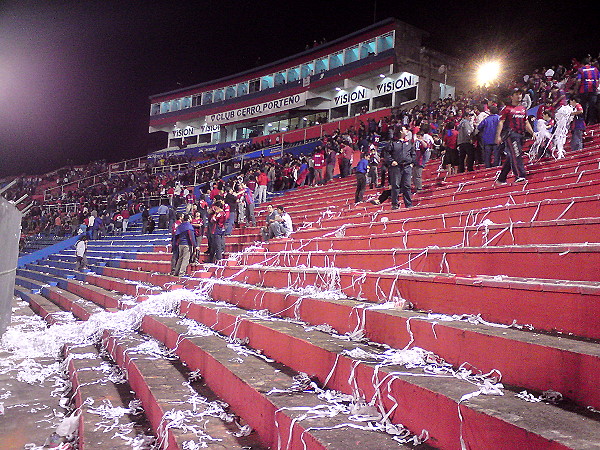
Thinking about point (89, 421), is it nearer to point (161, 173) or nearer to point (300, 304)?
point (300, 304)

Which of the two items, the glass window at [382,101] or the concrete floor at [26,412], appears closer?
the concrete floor at [26,412]

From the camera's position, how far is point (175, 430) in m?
2.46

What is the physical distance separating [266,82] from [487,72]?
17665 mm

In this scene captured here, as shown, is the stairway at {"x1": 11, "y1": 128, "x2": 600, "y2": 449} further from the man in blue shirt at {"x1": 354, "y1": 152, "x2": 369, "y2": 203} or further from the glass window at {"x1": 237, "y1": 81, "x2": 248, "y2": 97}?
the glass window at {"x1": 237, "y1": 81, "x2": 248, "y2": 97}

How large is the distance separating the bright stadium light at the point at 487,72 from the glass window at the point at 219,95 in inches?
881

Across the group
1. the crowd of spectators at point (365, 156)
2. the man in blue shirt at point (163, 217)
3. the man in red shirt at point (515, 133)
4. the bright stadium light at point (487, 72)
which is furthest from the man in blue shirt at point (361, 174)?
the bright stadium light at point (487, 72)

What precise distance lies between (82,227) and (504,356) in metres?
21.2

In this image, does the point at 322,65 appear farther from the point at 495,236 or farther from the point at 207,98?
the point at 495,236

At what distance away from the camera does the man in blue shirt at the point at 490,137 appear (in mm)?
8481

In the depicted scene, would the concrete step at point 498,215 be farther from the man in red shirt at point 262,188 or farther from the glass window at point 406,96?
the glass window at point 406,96

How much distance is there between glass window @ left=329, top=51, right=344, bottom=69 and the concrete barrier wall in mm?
30570

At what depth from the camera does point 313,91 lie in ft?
106

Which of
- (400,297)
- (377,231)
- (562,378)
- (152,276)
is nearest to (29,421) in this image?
(400,297)

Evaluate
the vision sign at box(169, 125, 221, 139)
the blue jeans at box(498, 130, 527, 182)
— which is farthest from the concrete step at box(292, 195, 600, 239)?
the vision sign at box(169, 125, 221, 139)
